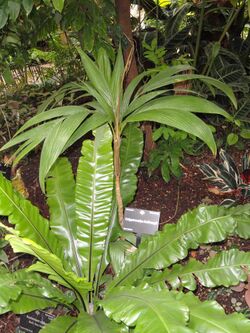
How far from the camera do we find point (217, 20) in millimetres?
3066

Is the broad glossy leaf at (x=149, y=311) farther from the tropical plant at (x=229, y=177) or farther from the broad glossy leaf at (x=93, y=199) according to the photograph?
the tropical plant at (x=229, y=177)

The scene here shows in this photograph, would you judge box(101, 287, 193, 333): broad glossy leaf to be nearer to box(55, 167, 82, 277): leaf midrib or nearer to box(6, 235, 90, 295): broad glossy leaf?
box(6, 235, 90, 295): broad glossy leaf

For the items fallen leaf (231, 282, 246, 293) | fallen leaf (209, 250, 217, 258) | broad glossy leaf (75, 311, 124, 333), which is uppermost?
broad glossy leaf (75, 311, 124, 333)

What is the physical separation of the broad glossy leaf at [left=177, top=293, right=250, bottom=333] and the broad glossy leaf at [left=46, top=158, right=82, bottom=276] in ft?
1.87

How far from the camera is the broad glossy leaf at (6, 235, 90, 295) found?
0.98m

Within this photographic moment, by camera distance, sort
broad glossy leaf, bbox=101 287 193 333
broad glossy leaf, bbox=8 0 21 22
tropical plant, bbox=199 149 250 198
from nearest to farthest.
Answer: broad glossy leaf, bbox=101 287 193 333 → broad glossy leaf, bbox=8 0 21 22 → tropical plant, bbox=199 149 250 198

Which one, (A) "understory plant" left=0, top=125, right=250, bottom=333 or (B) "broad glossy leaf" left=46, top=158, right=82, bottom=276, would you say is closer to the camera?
(A) "understory plant" left=0, top=125, right=250, bottom=333

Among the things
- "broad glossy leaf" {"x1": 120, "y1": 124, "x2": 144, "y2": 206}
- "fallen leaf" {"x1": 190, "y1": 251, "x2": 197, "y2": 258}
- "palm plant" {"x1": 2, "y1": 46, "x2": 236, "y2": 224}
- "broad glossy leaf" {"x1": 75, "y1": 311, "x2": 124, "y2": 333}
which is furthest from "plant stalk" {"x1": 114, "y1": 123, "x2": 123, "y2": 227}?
"fallen leaf" {"x1": 190, "y1": 251, "x2": 197, "y2": 258}

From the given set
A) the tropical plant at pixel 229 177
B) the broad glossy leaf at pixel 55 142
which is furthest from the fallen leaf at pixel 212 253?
the broad glossy leaf at pixel 55 142

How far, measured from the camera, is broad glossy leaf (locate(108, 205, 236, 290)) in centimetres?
139

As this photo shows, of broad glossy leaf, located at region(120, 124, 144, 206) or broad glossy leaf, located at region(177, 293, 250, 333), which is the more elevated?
broad glossy leaf, located at region(120, 124, 144, 206)

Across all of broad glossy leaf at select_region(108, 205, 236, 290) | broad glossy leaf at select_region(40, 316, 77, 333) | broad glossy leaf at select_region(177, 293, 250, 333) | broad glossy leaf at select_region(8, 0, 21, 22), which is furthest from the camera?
broad glossy leaf at select_region(108, 205, 236, 290)

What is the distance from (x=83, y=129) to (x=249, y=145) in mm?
1757

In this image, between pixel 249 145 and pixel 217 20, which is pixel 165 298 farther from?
pixel 217 20
